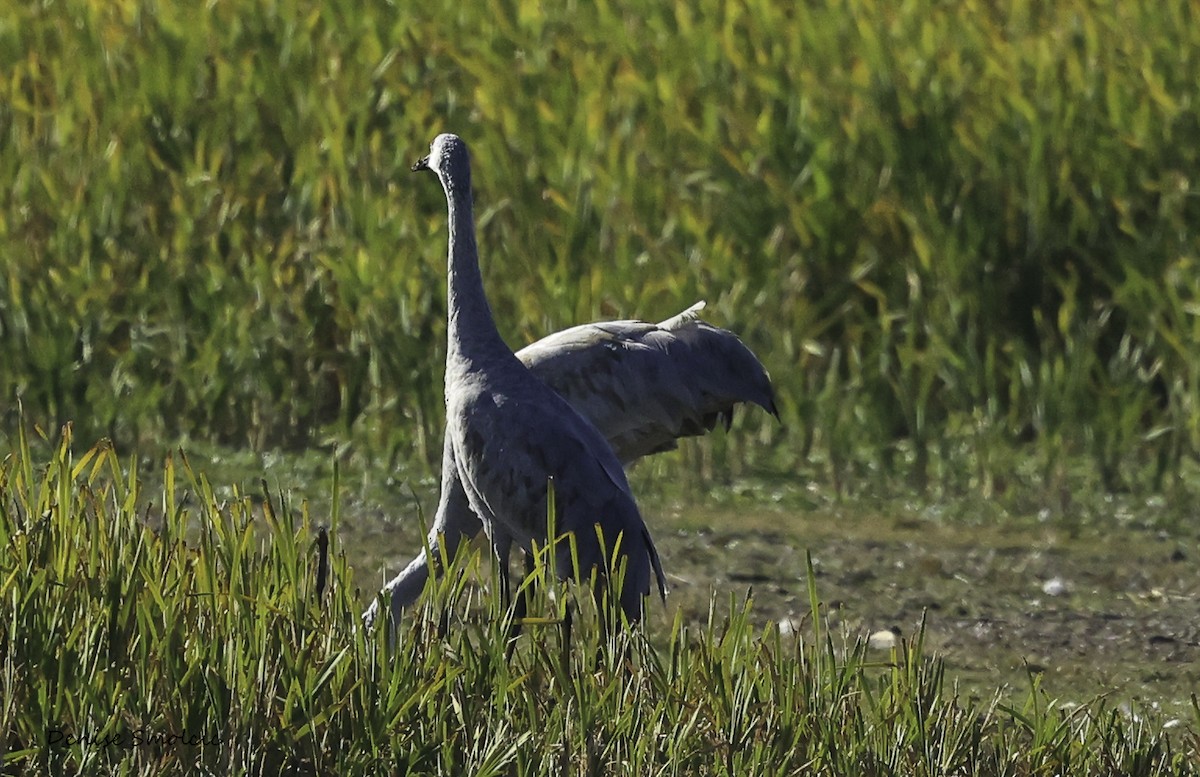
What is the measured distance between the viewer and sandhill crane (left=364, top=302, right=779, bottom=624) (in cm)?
541

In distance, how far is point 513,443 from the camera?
4.73 metres

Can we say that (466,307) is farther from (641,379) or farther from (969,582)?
(969,582)

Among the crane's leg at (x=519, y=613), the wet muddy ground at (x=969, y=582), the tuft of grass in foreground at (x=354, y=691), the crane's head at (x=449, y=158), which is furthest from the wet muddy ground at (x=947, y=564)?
the tuft of grass in foreground at (x=354, y=691)

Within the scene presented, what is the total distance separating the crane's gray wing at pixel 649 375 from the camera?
5430 millimetres

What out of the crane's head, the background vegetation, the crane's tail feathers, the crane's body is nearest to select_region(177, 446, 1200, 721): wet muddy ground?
the background vegetation

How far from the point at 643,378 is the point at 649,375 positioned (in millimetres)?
17

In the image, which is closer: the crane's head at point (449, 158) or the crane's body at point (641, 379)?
the crane's head at point (449, 158)

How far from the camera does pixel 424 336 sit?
24.5 ft

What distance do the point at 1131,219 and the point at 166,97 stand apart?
359 cm

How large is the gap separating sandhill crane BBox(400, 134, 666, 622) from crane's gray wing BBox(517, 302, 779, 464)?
1.80 ft

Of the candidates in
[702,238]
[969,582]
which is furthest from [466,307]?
[702,238]

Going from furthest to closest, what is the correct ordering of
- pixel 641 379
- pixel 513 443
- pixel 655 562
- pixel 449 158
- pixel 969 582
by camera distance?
pixel 969 582 < pixel 641 379 < pixel 449 158 < pixel 513 443 < pixel 655 562

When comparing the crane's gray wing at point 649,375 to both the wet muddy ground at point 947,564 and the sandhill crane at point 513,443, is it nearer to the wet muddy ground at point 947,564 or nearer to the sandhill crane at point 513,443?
the wet muddy ground at point 947,564

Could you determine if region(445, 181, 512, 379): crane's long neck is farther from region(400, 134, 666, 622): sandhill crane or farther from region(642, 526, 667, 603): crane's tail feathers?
region(642, 526, 667, 603): crane's tail feathers
